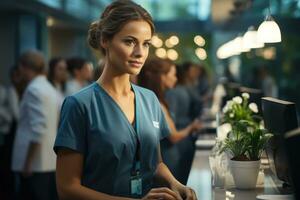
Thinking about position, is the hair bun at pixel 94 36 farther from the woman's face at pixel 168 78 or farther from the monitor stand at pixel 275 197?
Answer: the woman's face at pixel 168 78

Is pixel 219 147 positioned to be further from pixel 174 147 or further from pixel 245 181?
pixel 174 147

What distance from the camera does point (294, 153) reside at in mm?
1662

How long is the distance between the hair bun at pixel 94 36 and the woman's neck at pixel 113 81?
112 millimetres

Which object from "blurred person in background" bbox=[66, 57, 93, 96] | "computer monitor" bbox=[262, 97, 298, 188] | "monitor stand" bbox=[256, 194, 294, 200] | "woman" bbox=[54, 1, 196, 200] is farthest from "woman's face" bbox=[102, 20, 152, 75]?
"blurred person in background" bbox=[66, 57, 93, 96]

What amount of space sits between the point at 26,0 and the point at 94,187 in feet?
22.8

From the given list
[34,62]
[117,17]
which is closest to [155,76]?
[34,62]

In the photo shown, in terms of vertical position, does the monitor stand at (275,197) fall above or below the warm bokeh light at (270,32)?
below

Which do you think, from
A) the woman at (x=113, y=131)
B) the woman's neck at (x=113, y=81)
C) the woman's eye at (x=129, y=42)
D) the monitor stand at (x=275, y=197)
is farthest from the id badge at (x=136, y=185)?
the monitor stand at (x=275, y=197)

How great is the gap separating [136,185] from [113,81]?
0.35m

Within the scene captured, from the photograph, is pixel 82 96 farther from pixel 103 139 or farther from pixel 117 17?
pixel 117 17

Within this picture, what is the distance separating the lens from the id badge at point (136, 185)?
186cm

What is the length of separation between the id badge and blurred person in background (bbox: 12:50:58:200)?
2.11m

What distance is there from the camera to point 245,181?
2543 millimetres

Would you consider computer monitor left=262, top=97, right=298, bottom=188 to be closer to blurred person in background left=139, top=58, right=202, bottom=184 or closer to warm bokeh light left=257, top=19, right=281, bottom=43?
warm bokeh light left=257, top=19, right=281, bottom=43
